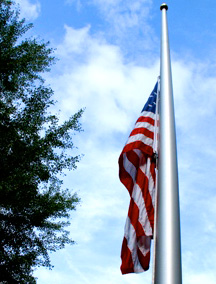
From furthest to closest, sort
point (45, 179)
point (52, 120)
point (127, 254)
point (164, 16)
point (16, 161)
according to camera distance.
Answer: point (52, 120), point (45, 179), point (16, 161), point (164, 16), point (127, 254)

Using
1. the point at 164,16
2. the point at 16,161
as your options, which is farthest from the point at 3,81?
the point at 164,16

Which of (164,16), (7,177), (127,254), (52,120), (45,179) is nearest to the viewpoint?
(127,254)

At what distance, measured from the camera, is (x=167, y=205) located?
13.2 feet

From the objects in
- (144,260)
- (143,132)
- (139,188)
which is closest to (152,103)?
(143,132)

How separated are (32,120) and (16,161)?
7.23 feet

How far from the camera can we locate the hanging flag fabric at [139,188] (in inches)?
198

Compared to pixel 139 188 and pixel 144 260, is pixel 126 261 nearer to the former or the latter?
pixel 144 260

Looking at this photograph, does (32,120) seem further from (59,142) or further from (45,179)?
(45,179)

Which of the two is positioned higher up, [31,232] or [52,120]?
[52,120]

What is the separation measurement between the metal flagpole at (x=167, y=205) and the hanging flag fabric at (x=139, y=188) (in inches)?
29.8

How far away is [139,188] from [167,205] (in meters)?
1.37

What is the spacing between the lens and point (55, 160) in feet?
45.3

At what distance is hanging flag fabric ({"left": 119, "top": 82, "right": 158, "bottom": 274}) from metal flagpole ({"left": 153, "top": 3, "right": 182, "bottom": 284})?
0.76 meters

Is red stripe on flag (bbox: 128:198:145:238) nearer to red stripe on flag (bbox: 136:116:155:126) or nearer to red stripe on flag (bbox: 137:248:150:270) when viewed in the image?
red stripe on flag (bbox: 137:248:150:270)
